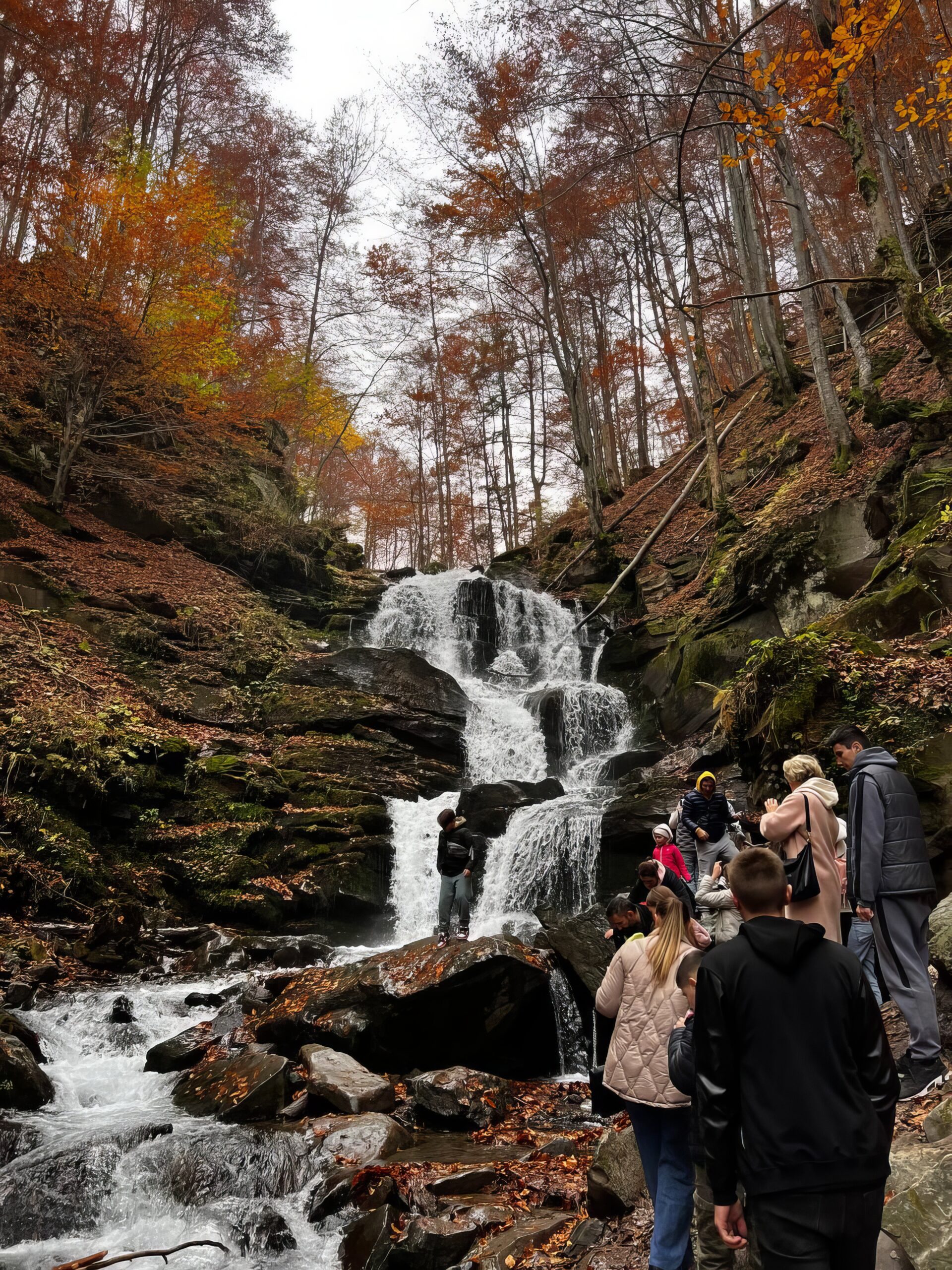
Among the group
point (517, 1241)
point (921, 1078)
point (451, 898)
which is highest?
point (451, 898)

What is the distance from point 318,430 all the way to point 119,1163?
21.0 meters

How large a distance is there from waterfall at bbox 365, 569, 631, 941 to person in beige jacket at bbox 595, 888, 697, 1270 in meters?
7.16

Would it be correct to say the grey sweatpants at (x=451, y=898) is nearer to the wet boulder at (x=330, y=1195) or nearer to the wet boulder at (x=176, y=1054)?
the wet boulder at (x=176, y=1054)

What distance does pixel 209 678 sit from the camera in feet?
45.9

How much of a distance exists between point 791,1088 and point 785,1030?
14 cm

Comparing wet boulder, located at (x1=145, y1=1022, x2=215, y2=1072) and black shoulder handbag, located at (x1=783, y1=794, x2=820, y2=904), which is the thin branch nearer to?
wet boulder, located at (x1=145, y1=1022, x2=215, y2=1072)

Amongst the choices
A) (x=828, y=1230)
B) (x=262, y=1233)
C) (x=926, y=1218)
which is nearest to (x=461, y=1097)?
(x=262, y=1233)

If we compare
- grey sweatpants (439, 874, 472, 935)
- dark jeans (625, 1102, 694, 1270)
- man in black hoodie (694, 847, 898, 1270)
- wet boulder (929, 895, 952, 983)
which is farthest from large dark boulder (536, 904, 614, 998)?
man in black hoodie (694, 847, 898, 1270)

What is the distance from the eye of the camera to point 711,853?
20.3 feet

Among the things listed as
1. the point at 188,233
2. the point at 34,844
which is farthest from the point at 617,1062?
the point at 188,233

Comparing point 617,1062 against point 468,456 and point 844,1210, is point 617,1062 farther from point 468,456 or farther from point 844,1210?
point 468,456

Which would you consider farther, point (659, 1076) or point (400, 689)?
point (400, 689)

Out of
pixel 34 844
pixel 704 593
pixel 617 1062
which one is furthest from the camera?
pixel 704 593

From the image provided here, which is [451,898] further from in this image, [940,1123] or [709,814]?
[940,1123]
